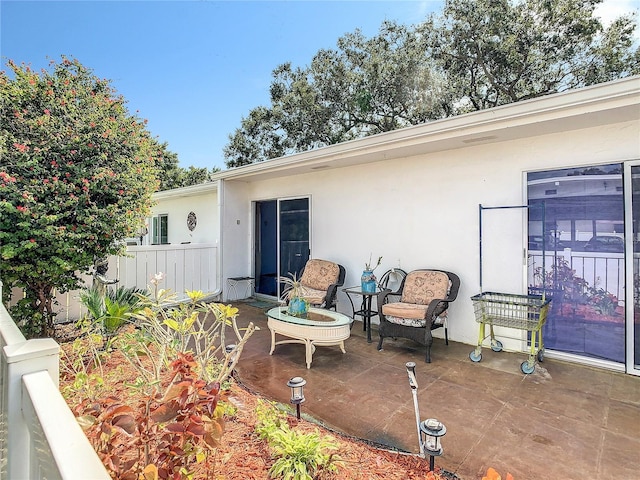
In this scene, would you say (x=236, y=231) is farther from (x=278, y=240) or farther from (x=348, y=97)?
(x=348, y=97)

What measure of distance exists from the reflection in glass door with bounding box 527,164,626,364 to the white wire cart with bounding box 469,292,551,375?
32 cm

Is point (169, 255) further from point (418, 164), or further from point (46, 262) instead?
point (418, 164)

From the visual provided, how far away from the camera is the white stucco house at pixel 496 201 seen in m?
3.79

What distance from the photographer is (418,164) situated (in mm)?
5469

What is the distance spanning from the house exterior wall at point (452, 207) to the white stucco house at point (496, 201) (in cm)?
2

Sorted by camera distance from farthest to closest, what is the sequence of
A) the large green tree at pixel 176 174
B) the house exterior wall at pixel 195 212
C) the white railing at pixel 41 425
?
the large green tree at pixel 176 174 → the house exterior wall at pixel 195 212 → the white railing at pixel 41 425

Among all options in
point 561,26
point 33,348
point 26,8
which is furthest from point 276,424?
point 561,26

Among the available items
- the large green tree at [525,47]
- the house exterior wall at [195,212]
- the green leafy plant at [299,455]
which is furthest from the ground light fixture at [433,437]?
the large green tree at [525,47]

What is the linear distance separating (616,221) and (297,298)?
12.8ft

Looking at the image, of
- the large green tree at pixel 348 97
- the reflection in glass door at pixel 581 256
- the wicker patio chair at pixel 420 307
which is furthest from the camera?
the large green tree at pixel 348 97

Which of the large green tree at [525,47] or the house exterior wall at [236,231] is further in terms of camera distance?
the large green tree at [525,47]

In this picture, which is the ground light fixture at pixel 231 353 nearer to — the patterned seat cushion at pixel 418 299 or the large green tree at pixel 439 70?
the patterned seat cushion at pixel 418 299

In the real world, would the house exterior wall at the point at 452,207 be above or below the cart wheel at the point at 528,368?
above

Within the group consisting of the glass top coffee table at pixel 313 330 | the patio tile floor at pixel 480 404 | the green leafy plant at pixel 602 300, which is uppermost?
the green leafy plant at pixel 602 300
